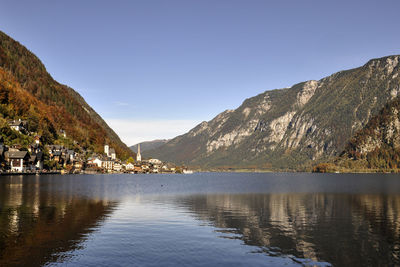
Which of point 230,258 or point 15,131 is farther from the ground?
point 15,131

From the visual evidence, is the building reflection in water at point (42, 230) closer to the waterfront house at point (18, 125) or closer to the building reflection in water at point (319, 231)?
the building reflection in water at point (319, 231)

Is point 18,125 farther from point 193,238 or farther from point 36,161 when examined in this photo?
point 193,238

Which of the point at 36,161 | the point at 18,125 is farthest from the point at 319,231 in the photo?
the point at 18,125

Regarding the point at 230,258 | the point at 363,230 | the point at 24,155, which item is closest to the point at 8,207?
the point at 230,258

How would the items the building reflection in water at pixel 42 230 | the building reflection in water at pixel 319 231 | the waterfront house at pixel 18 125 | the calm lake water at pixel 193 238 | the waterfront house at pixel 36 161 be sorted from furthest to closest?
the waterfront house at pixel 18 125 → the waterfront house at pixel 36 161 → the building reflection in water at pixel 319 231 → the calm lake water at pixel 193 238 → the building reflection in water at pixel 42 230

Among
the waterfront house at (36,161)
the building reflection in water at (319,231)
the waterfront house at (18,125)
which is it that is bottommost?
the building reflection in water at (319,231)

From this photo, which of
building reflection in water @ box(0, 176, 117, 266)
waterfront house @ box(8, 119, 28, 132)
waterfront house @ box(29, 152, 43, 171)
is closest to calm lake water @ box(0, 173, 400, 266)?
building reflection in water @ box(0, 176, 117, 266)

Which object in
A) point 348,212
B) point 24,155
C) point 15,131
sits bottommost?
point 348,212

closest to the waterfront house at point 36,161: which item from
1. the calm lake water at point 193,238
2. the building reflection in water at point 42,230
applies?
the building reflection in water at point 42,230

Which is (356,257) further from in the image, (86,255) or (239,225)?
(86,255)

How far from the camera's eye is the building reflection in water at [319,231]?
27159mm

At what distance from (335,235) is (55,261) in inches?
979

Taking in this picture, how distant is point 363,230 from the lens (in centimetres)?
3725

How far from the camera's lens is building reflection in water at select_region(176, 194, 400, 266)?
89.1 feet
